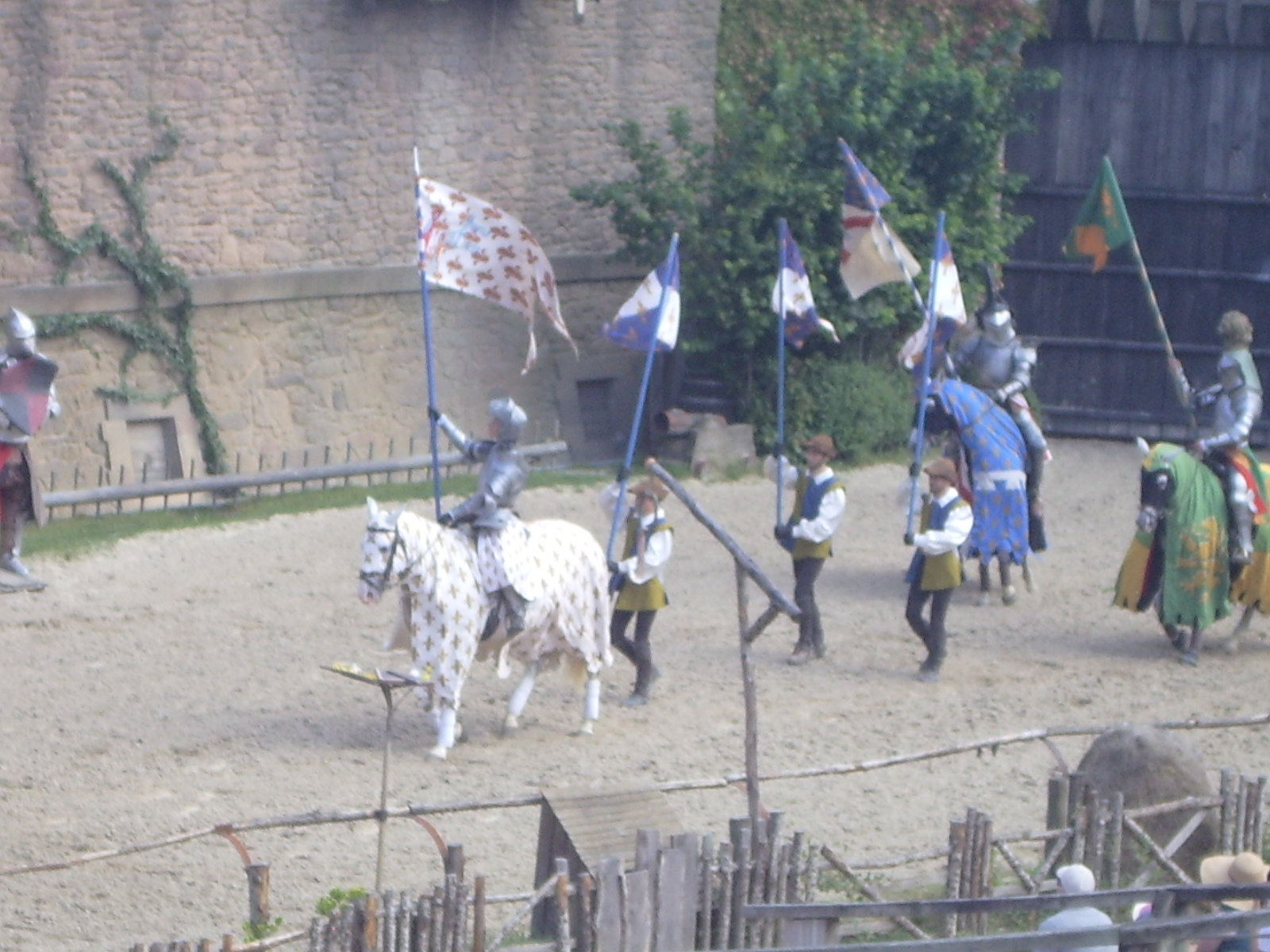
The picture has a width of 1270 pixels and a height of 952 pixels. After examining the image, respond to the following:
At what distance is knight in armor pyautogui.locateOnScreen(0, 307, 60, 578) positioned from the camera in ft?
41.0

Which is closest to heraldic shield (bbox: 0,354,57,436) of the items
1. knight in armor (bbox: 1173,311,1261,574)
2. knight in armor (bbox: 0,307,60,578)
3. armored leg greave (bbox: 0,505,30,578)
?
knight in armor (bbox: 0,307,60,578)

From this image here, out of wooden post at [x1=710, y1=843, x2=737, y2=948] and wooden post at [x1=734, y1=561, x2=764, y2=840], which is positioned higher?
wooden post at [x1=734, y1=561, x2=764, y2=840]

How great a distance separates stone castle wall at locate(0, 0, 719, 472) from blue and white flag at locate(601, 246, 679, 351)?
15.4ft

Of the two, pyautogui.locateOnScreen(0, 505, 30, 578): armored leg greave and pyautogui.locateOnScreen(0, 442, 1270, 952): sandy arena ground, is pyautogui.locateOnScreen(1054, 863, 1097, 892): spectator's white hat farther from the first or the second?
pyautogui.locateOnScreen(0, 505, 30, 578): armored leg greave

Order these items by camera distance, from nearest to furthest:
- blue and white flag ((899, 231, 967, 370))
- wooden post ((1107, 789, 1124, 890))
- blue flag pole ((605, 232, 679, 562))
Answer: wooden post ((1107, 789, 1124, 890)), blue flag pole ((605, 232, 679, 562)), blue and white flag ((899, 231, 967, 370))

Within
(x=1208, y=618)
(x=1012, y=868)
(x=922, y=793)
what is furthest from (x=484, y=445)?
(x=1208, y=618)

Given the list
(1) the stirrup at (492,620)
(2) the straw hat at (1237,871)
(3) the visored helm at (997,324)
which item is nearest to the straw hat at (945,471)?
(3) the visored helm at (997,324)

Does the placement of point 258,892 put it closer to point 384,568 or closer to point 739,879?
point 739,879

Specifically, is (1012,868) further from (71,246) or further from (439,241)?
(71,246)

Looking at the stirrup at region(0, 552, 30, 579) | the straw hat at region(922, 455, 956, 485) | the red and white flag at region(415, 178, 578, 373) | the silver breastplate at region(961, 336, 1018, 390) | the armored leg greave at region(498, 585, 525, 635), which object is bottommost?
the stirrup at region(0, 552, 30, 579)

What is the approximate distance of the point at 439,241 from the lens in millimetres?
10727

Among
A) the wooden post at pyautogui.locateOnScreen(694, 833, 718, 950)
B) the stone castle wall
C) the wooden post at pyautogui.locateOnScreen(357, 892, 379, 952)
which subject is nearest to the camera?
the wooden post at pyautogui.locateOnScreen(357, 892, 379, 952)

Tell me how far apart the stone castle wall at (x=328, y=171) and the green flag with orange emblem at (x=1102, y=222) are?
5.10 metres

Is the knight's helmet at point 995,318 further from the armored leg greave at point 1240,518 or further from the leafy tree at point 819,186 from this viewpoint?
the leafy tree at point 819,186
